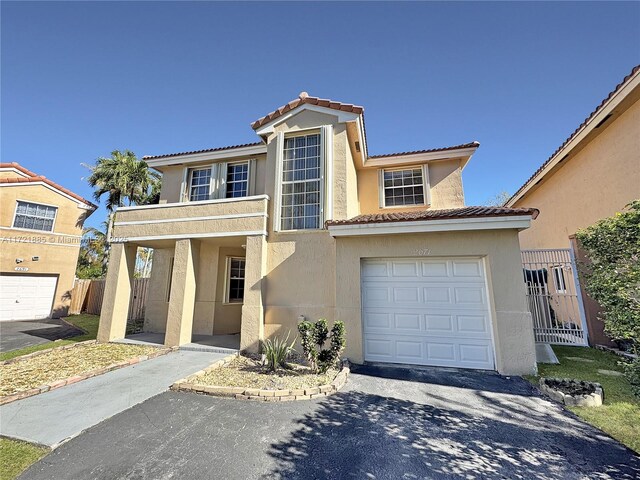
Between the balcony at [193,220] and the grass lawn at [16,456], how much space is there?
23.3 feet

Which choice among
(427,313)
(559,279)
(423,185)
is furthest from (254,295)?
(559,279)

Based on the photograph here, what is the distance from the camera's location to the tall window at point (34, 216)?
18641 mm

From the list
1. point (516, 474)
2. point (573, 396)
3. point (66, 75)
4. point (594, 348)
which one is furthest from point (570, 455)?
point (66, 75)

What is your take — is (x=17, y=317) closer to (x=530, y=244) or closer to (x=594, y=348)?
(x=594, y=348)

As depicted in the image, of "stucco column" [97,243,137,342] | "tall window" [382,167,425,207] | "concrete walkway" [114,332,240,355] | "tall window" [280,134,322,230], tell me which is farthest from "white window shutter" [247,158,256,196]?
"concrete walkway" [114,332,240,355]

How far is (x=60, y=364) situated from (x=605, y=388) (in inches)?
583

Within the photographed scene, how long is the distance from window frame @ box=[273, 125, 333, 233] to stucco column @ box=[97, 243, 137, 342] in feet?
23.0

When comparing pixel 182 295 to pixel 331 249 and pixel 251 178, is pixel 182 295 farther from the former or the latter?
pixel 331 249

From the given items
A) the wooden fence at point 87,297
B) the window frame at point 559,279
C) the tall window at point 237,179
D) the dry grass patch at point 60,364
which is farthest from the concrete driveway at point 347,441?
the wooden fence at point 87,297

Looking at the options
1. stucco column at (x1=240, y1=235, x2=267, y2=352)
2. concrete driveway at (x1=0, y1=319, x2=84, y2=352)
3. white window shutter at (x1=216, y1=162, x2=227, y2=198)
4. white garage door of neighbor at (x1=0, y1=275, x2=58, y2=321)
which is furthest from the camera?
white garage door of neighbor at (x1=0, y1=275, x2=58, y2=321)

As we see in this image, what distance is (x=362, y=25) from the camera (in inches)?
384

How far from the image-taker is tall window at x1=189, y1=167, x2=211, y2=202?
12836 mm

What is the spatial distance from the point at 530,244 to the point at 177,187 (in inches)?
797

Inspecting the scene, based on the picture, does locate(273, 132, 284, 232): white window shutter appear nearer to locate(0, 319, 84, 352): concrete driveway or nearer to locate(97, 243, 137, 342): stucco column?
locate(97, 243, 137, 342): stucco column
